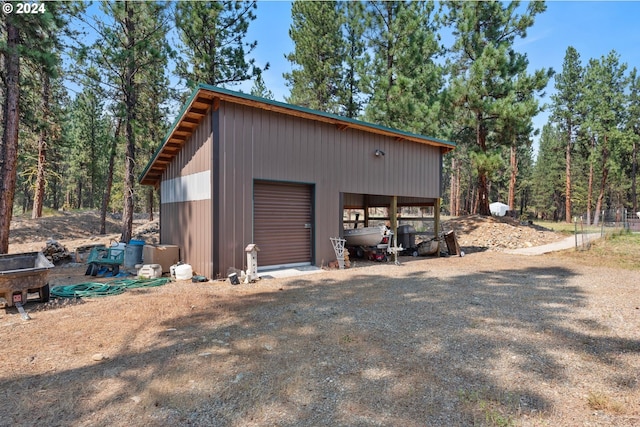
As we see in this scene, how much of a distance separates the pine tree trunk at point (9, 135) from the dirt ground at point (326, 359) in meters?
5.34

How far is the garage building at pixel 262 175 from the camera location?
743cm

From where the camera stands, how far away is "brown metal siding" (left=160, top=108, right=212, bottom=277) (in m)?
7.57

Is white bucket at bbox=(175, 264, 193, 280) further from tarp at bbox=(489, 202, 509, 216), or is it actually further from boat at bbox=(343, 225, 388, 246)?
tarp at bbox=(489, 202, 509, 216)

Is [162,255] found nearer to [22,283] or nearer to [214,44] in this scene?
[22,283]

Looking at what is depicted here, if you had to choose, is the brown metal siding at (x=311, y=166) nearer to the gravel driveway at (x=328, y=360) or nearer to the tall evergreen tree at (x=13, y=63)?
the gravel driveway at (x=328, y=360)

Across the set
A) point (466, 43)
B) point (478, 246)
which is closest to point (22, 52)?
point (478, 246)

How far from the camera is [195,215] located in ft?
27.0

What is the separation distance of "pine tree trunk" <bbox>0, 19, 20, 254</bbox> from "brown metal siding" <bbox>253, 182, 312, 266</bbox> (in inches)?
265

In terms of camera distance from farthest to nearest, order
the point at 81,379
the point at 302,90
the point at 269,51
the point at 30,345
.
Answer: the point at 302,90 → the point at 269,51 → the point at 30,345 → the point at 81,379

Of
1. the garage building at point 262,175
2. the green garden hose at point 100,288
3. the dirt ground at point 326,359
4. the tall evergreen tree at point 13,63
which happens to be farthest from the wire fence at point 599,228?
the tall evergreen tree at point 13,63

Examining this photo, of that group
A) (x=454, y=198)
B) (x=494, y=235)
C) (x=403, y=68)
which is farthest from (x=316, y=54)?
(x=454, y=198)

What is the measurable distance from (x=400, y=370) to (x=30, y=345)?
161 inches

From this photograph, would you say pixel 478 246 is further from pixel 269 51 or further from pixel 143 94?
pixel 143 94

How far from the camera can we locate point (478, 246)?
589 inches
